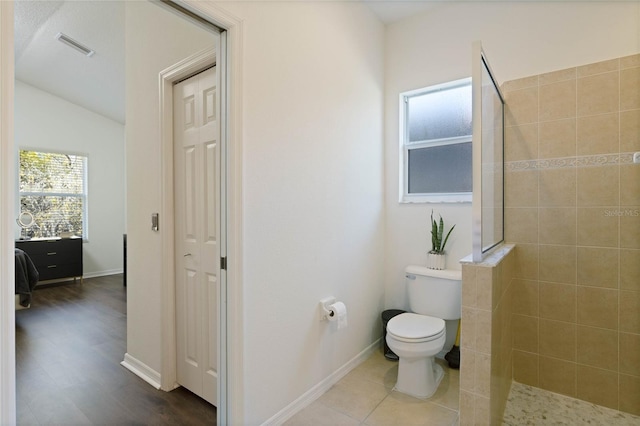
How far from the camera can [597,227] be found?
6.33 ft

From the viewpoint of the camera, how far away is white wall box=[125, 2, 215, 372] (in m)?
2.06

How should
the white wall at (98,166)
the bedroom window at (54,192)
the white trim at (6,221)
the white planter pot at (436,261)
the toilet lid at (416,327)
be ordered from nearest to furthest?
1. the white trim at (6,221)
2. the toilet lid at (416,327)
3. the white planter pot at (436,261)
4. the bedroom window at (54,192)
5. the white wall at (98,166)

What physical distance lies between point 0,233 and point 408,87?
2.72 metres

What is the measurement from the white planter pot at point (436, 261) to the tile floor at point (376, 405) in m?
0.77

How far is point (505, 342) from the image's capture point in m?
1.84

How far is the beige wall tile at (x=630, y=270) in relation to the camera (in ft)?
5.99

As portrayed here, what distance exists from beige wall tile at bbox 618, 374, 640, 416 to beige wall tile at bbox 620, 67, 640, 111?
62.6 inches

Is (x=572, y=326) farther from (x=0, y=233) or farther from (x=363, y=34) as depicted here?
(x=0, y=233)

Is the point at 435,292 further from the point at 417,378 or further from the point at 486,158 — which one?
the point at 486,158

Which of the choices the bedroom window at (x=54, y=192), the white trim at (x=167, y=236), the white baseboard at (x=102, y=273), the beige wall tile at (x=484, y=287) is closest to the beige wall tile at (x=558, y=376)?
the beige wall tile at (x=484, y=287)

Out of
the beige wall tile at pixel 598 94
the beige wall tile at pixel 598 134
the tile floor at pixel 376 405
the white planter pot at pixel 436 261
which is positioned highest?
the beige wall tile at pixel 598 94

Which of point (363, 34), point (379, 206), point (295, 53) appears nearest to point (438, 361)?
point (379, 206)

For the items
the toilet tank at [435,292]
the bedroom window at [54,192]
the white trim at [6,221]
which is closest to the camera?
the white trim at [6,221]

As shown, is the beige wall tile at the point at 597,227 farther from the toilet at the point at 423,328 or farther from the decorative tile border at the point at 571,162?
the toilet at the point at 423,328
